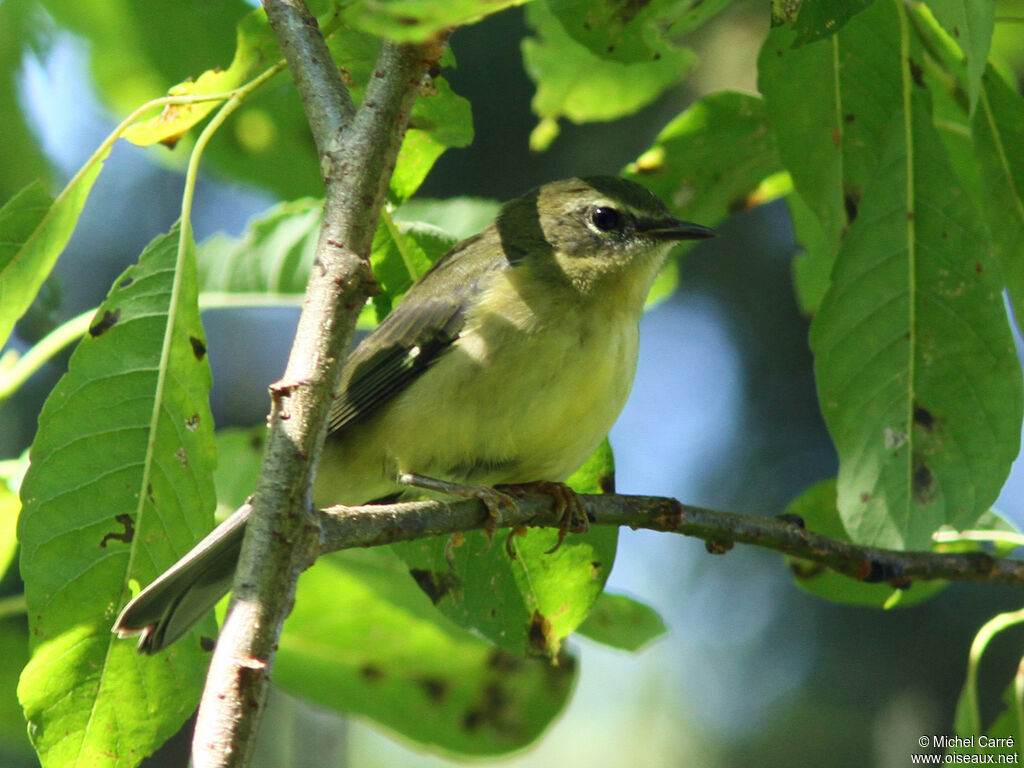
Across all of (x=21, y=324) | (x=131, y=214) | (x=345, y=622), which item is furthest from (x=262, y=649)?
(x=131, y=214)

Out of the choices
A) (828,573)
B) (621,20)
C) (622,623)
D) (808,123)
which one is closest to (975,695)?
(828,573)

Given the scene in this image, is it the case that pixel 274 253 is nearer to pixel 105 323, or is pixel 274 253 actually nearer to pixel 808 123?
pixel 105 323

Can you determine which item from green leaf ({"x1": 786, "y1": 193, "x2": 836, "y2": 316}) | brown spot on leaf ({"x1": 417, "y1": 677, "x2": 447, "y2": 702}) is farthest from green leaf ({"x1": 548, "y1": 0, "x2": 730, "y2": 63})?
brown spot on leaf ({"x1": 417, "y1": 677, "x2": 447, "y2": 702})

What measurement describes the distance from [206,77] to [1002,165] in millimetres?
2021

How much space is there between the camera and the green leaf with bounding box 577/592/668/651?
334cm

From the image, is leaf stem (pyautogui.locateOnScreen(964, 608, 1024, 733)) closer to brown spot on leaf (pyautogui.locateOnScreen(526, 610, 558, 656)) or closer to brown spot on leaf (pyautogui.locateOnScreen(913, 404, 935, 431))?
brown spot on leaf (pyautogui.locateOnScreen(913, 404, 935, 431))

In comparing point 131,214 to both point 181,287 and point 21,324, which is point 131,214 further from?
point 181,287


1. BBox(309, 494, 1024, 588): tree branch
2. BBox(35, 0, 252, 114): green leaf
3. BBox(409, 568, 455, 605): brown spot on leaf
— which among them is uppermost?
BBox(35, 0, 252, 114): green leaf

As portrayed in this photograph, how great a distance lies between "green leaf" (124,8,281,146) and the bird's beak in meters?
1.61

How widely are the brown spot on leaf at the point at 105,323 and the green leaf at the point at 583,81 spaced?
1.63m

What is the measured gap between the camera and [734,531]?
106 inches

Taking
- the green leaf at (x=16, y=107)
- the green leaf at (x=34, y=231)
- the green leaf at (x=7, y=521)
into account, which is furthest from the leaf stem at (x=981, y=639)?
the green leaf at (x=16, y=107)

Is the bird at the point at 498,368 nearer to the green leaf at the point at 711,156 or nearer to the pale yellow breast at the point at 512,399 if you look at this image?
the pale yellow breast at the point at 512,399

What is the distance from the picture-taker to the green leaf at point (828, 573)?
334cm
